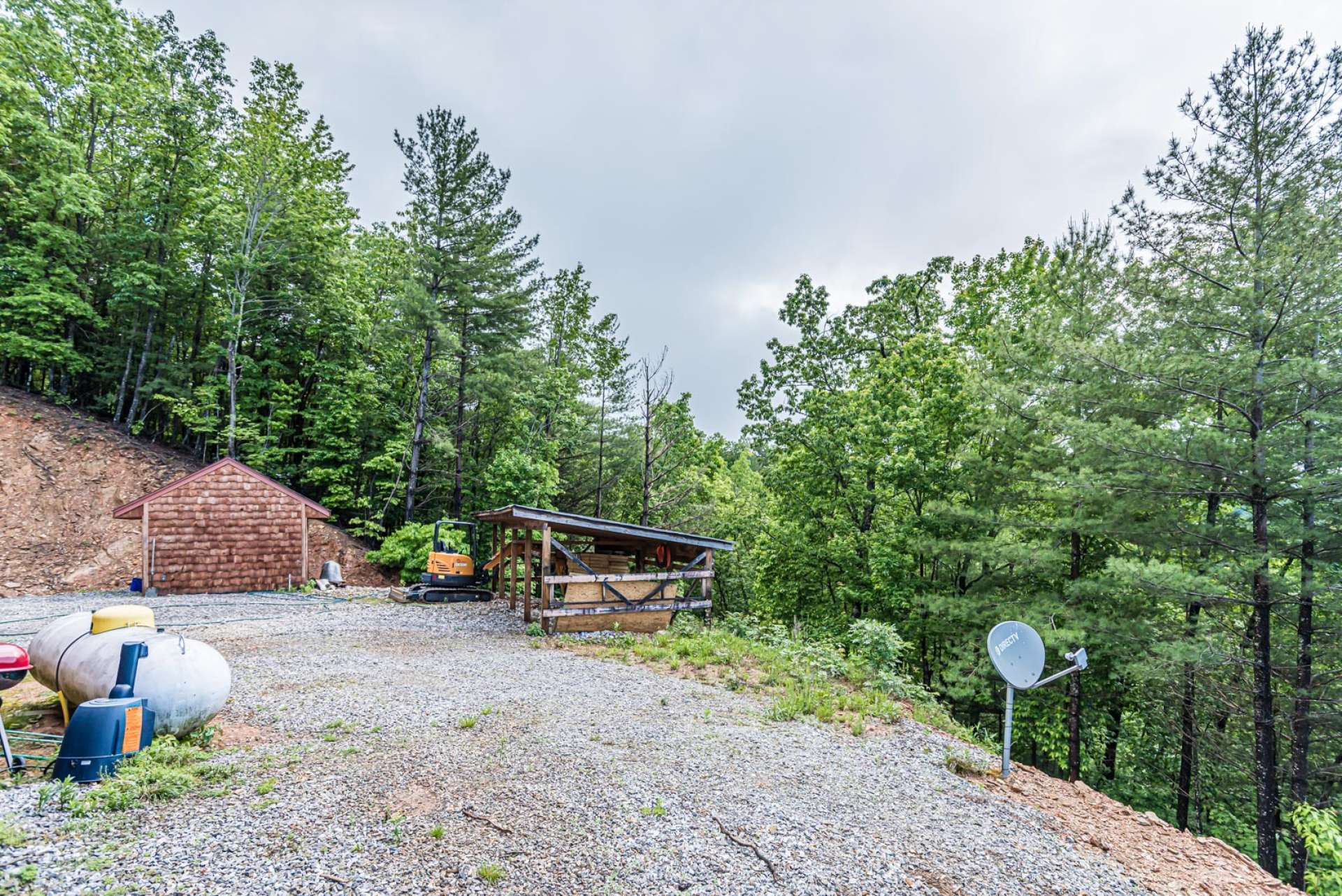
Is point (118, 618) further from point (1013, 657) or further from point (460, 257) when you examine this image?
point (460, 257)

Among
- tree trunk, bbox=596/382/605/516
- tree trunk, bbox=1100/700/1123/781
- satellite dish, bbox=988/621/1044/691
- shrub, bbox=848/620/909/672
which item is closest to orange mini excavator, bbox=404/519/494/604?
tree trunk, bbox=596/382/605/516

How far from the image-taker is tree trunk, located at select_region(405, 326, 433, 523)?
16.6 metres

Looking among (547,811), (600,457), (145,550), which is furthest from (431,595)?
(547,811)

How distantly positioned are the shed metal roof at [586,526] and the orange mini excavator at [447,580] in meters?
2.63

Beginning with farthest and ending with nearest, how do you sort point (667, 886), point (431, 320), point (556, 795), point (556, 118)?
point (431, 320) < point (556, 118) < point (556, 795) < point (667, 886)

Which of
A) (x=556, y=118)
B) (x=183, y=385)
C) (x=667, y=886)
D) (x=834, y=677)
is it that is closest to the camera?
(x=667, y=886)

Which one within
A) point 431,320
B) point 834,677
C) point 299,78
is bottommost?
point 834,677

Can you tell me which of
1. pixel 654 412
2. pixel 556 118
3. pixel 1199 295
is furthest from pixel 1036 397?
pixel 556 118

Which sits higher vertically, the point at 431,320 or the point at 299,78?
the point at 299,78

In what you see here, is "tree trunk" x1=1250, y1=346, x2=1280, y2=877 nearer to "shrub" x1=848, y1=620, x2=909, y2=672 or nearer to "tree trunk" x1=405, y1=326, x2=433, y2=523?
"shrub" x1=848, y1=620, x2=909, y2=672

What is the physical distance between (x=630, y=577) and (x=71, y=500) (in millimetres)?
15633

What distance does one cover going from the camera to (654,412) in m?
18.6

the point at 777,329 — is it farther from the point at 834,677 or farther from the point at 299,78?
the point at 299,78

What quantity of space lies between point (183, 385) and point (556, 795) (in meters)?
21.5
